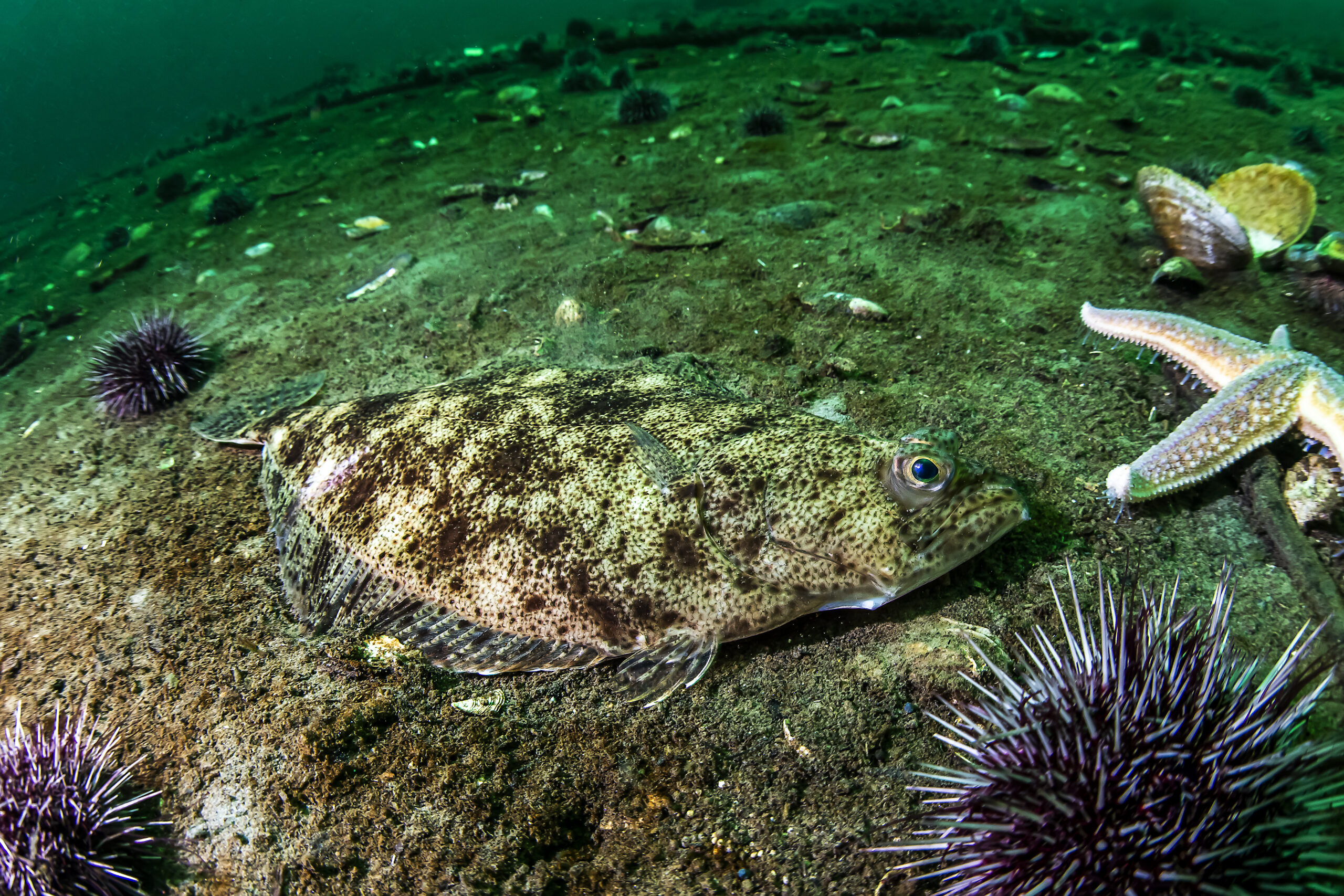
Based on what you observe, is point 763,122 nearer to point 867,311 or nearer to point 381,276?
point 867,311

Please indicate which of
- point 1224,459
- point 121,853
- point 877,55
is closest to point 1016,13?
point 877,55

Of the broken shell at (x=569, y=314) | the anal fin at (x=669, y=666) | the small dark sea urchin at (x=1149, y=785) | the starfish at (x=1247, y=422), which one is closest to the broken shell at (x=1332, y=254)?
the starfish at (x=1247, y=422)

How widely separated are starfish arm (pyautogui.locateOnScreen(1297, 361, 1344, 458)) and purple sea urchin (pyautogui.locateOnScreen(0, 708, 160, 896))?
17.2ft

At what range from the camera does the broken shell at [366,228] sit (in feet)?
24.6

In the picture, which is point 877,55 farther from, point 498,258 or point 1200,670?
point 1200,670

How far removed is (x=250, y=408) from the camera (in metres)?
4.50

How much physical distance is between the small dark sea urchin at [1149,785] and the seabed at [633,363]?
0.55 metres

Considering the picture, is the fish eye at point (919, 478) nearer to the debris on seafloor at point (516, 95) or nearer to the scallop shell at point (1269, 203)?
the scallop shell at point (1269, 203)

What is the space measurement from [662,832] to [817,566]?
4.00 ft

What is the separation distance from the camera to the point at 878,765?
249 centimetres

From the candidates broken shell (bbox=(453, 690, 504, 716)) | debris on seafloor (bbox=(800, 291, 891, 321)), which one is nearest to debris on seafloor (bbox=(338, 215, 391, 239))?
debris on seafloor (bbox=(800, 291, 891, 321))

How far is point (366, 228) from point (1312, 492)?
8.81m

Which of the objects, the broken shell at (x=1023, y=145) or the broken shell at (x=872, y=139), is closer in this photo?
the broken shell at (x=1023, y=145)

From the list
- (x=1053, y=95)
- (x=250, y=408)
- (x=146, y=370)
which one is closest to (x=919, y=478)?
(x=250, y=408)
